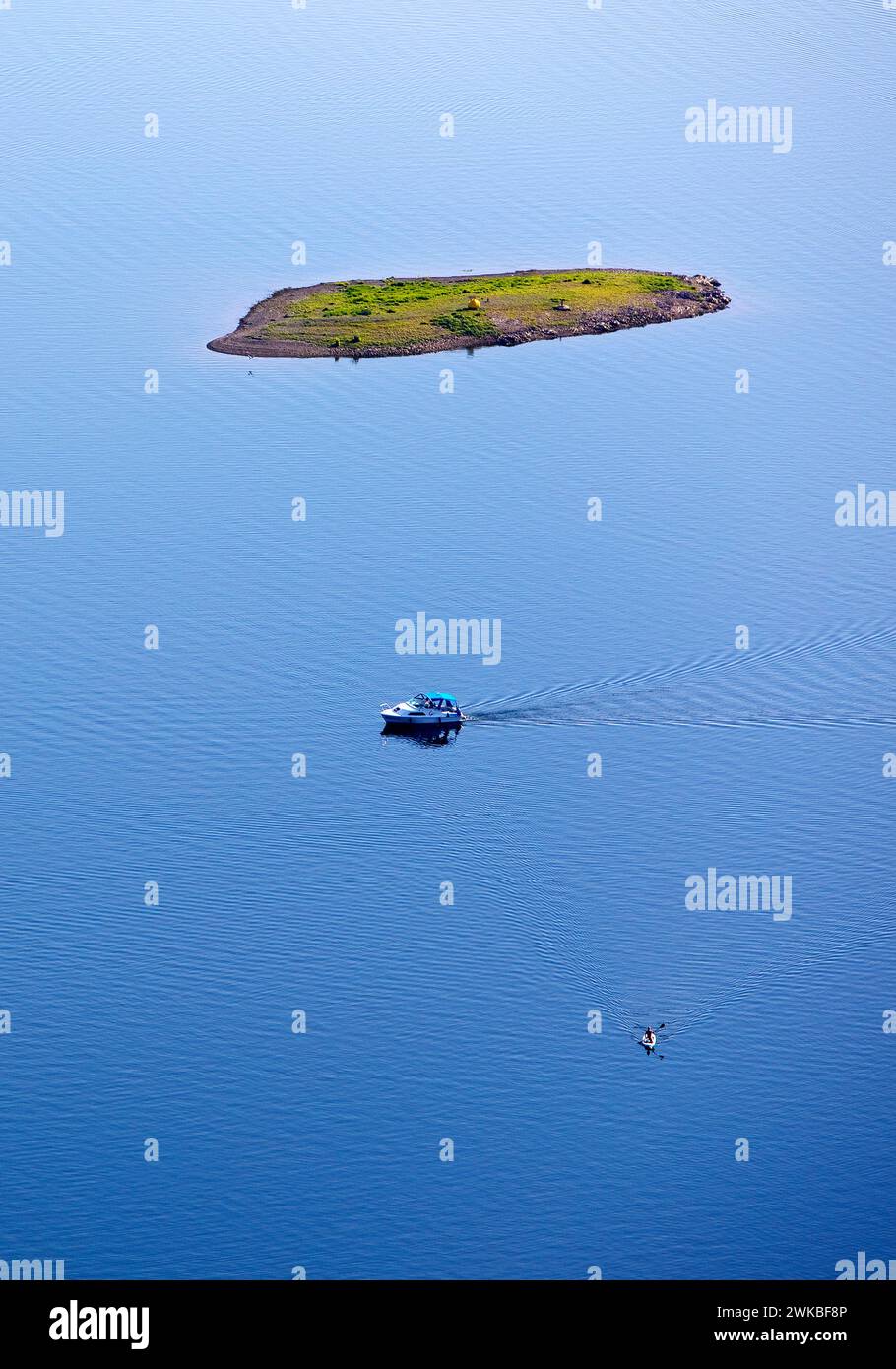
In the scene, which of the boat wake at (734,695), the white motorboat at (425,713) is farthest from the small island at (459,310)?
the white motorboat at (425,713)

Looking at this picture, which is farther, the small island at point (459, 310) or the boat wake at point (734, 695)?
the small island at point (459, 310)

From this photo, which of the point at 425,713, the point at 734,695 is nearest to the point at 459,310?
the point at 734,695

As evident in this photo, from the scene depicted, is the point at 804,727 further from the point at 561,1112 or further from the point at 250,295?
the point at 250,295

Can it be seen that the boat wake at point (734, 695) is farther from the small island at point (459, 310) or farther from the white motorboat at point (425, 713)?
the small island at point (459, 310)

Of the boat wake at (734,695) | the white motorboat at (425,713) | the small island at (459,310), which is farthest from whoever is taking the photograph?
the small island at (459,310)

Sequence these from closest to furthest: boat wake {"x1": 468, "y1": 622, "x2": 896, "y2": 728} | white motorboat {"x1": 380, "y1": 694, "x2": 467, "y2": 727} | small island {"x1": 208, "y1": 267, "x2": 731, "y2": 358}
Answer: white motorboat {"x1": 380, "y1": 694, "x2": 467, "y2": 727} < boat wake {"x1": 468, "y1": 622, "x2": 896, "y2": 728} < small island {"x1": 208, "y1": 267, "x2": 731, "y2": 358}

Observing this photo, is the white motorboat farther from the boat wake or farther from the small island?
the small island

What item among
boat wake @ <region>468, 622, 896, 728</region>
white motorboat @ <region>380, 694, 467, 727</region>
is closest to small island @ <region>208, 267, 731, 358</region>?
boat wake @ <region>468, 622, 896, 728</region>
